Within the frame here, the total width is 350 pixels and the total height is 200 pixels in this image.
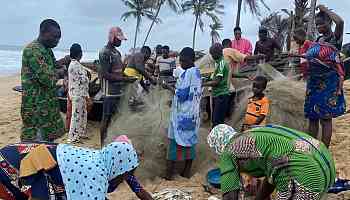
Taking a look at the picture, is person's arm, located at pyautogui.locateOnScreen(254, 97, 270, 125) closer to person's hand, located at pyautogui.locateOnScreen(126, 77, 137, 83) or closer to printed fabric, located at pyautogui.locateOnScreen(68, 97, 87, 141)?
person's hand, located at pyautogui.locateOnScreen(126, 77, 137, 83)

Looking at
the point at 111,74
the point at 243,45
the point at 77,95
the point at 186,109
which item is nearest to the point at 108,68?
the point at 111,74

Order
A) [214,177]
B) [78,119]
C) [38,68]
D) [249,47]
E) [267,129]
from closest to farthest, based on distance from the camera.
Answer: [267,129] < [38,68] < [214,177] < [78,119] < [249,47]

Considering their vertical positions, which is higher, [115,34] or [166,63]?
[115,34]

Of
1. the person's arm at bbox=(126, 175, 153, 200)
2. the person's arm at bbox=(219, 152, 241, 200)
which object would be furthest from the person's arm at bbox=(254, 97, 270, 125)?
the person's arm at bbox=(126, 175, 153, 200)

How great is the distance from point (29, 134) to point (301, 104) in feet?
10.9

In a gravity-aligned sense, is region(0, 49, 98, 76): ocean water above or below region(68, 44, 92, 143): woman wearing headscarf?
below

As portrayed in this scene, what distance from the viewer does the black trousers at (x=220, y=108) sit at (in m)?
6.45

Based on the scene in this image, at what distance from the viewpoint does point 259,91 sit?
564cm

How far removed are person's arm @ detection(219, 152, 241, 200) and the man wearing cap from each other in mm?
3527

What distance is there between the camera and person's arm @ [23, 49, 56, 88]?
16.3 feet

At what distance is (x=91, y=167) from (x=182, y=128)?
9.57 ft

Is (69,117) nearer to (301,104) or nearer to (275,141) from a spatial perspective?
(301,104)

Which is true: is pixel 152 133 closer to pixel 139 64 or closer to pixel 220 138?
pixel 139 64

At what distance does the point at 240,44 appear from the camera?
941 cm
